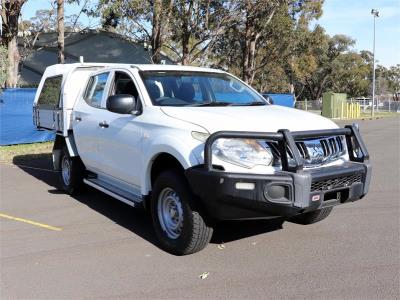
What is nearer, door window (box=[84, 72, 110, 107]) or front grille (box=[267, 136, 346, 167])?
front grille (box=[267, 136, 346, 167])

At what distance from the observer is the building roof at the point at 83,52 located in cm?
2731

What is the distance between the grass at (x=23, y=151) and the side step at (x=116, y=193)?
5.75 meters

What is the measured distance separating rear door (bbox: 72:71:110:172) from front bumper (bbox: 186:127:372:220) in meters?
2.46

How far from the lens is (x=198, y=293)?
164 inches

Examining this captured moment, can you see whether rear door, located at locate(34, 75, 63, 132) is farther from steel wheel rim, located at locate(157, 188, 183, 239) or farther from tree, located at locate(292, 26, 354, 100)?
tree, located at locate(292, 26, 354, 100)

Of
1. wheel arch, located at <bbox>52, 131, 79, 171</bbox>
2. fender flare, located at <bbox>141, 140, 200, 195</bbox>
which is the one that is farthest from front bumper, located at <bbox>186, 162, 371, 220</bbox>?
wheel arch, located at <bbox>52, 131, 79, 171</bbox>

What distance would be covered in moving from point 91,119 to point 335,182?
3563 millimetres

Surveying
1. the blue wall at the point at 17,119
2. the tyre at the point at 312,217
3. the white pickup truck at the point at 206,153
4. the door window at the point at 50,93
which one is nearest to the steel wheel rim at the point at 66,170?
the door window at the point at 50,93

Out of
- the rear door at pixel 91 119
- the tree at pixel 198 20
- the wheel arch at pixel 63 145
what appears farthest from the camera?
the tree at pixel 198 20

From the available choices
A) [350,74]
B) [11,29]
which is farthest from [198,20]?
[350,74]

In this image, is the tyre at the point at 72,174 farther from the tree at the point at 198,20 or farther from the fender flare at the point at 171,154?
the tree at the point at 198,20

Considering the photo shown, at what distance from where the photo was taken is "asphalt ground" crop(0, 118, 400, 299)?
167 inches

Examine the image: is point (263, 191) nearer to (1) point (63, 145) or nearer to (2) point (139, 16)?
(1) point (63, 145)

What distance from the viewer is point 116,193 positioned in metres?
6.23
